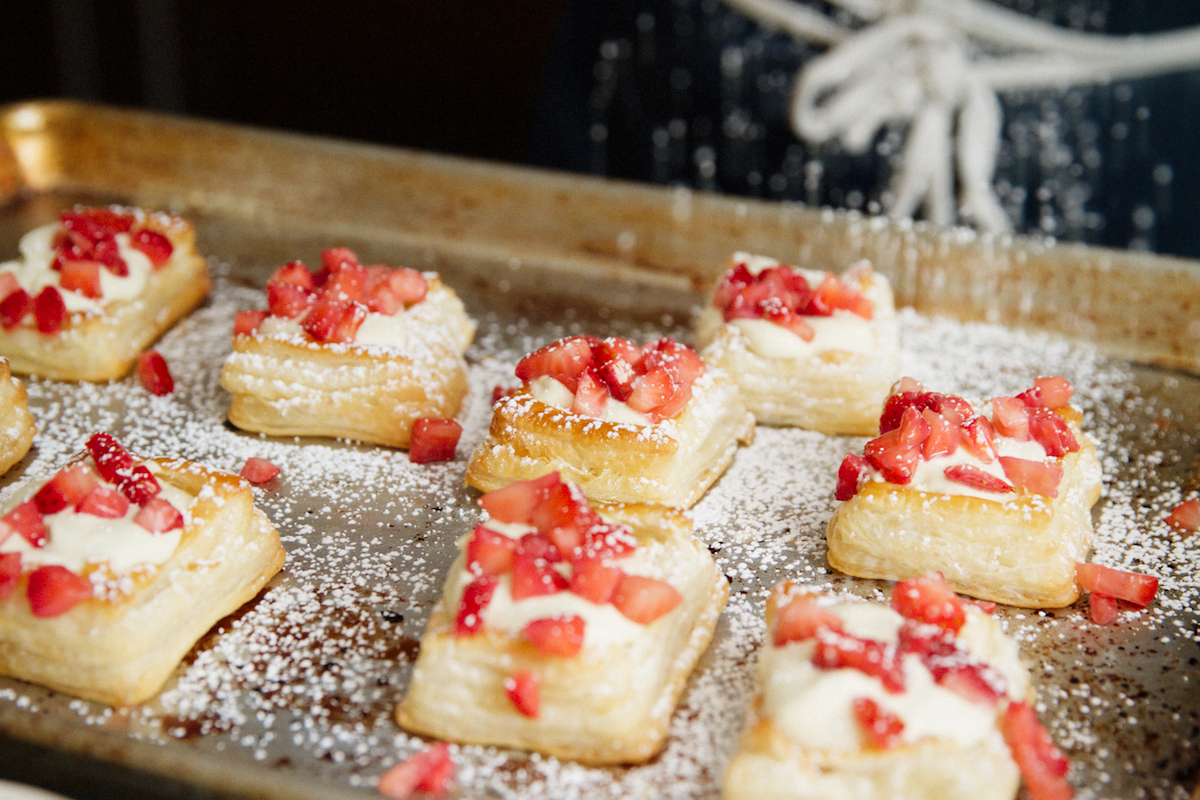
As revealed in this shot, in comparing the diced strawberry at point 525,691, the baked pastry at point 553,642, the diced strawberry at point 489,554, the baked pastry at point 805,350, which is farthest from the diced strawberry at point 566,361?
the diced strawberry at point 525,691

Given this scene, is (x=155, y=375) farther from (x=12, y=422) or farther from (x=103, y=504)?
(x=103, y=504)

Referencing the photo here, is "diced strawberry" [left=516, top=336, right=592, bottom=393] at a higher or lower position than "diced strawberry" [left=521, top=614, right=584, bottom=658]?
higher

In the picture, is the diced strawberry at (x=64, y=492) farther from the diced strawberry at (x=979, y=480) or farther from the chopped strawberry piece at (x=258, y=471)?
the diced strawberry at (x=979, y=480)

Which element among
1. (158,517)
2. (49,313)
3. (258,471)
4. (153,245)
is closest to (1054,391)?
(258,471)

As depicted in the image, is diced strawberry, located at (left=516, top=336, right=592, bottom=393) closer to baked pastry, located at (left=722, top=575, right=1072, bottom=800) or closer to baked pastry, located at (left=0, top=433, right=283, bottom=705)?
baked pastry, located at (left=0, top=433, right=283, bottom=705)

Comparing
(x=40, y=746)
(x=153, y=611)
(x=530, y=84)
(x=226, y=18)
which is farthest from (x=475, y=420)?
(x=226, y=18)

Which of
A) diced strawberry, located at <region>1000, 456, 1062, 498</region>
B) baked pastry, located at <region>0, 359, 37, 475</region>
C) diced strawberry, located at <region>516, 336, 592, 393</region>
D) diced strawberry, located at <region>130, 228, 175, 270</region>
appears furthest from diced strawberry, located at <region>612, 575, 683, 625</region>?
diced strawberry, located at <region>130, 228, 175, 270</region>
